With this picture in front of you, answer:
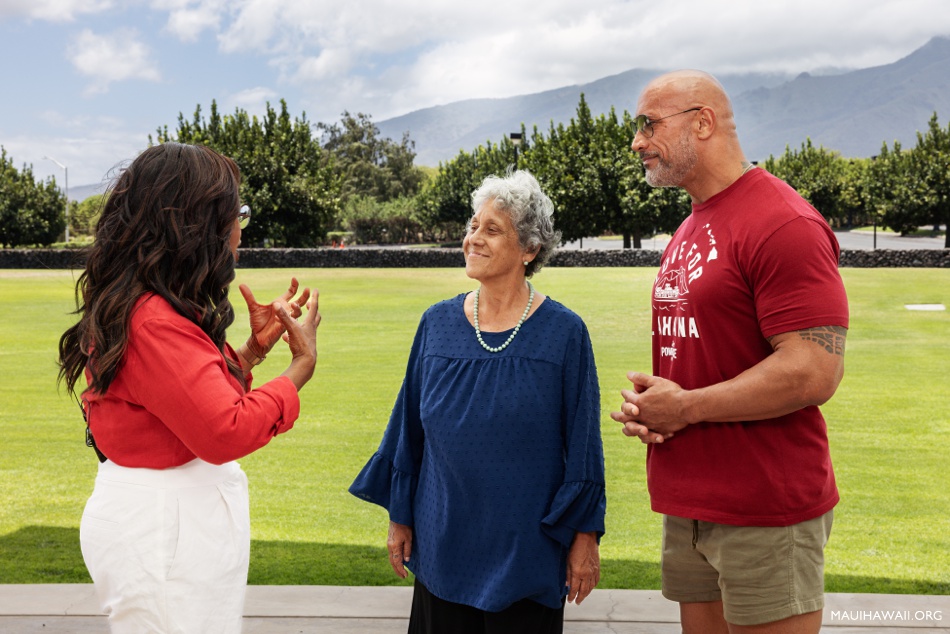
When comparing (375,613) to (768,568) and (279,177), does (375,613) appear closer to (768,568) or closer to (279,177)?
(768,568)

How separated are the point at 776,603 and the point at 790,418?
0.50 metres

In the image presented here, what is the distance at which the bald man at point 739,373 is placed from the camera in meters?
2.36

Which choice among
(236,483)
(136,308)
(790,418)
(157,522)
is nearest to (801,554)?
(790,418)

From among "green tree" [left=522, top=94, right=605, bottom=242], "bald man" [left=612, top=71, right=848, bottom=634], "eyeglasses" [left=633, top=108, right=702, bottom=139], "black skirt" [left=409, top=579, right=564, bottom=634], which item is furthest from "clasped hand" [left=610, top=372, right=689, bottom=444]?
"green tree" [left=522, top=94, right=605, bottom=242]

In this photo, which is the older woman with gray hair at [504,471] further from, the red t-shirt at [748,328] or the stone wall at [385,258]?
the stone wall at [385,258]

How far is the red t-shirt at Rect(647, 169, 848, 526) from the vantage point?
2348mm

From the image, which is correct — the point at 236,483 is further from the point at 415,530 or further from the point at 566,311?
the point at 566,311

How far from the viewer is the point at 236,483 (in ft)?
7.60

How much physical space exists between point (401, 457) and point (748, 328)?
1140mm

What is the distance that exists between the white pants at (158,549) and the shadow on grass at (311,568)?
2.73 meters

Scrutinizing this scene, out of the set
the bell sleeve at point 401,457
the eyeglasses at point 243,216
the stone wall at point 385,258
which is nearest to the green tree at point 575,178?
the stone wall at point 385,258

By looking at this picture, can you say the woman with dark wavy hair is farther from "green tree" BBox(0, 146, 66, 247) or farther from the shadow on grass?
"green tree" BBox(0, 146, 66, 247)

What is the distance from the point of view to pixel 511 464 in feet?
8.82

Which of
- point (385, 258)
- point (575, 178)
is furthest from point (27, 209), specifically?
point (575, 178)
